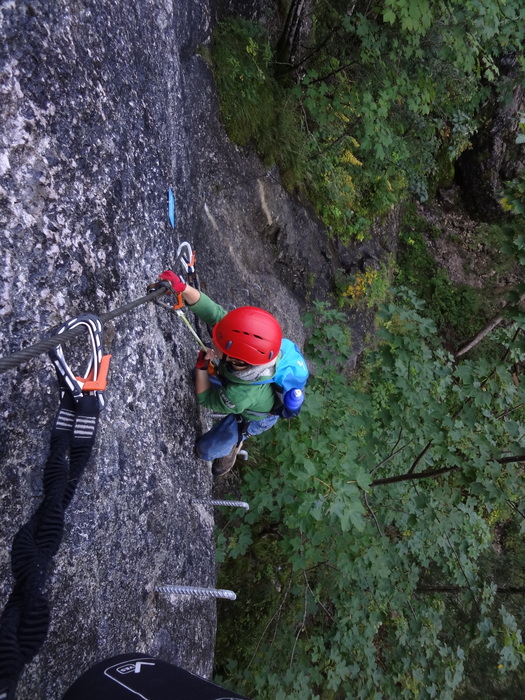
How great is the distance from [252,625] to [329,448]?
309 centimetres

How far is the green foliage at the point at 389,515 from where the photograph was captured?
12.1 feet

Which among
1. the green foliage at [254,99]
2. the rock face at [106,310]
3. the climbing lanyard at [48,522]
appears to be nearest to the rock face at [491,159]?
the green foliage at [254,99]

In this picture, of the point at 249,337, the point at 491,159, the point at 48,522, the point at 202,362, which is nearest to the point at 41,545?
the point at 48,522

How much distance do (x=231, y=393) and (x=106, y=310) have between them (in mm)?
1064

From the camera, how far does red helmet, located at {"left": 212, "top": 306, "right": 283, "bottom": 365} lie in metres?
2.79

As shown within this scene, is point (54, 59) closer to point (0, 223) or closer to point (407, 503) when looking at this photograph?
point (0, 223)

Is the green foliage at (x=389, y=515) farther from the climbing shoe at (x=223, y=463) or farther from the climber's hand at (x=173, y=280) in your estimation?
the climber's hand at (x=173, y=280)

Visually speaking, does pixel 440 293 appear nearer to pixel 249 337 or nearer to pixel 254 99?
pixel 254 99

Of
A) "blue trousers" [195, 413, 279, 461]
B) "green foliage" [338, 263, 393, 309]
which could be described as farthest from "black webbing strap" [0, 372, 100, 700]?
"green foliage" [338, 263, 393, 309]

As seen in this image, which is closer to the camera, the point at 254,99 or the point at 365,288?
the point at 254,99

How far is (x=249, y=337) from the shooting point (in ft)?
9.15

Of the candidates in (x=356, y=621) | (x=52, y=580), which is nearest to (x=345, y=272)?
(x=356, y=621)

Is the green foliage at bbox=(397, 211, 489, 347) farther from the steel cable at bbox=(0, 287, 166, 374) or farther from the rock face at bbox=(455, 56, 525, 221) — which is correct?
the steel cable at bbox=(0, 287, 166, 374)

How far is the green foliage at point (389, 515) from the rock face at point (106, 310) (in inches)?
42.6
